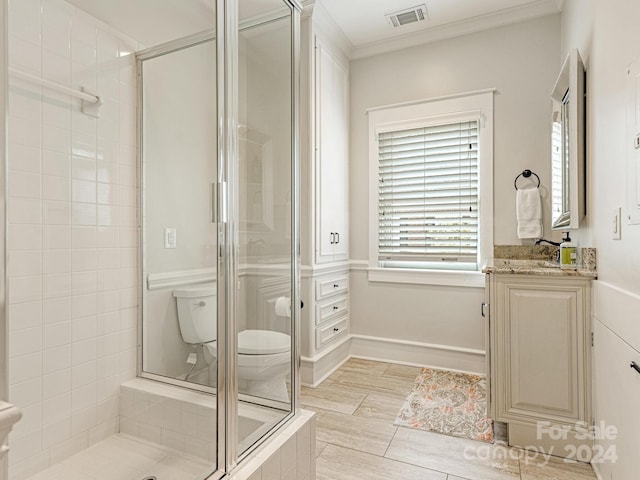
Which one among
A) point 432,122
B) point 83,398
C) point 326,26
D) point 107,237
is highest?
point 326,26

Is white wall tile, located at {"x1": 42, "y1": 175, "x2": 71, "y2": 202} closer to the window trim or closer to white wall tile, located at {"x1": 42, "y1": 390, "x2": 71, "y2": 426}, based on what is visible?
white wall tile, located at {"x1": 42, "y1": 390, "x2": 71, "y2": 426}

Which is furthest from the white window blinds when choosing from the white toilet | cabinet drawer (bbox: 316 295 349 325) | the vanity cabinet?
the white toilet

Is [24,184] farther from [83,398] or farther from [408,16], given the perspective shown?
[408,16]

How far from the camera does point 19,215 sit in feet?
4.59

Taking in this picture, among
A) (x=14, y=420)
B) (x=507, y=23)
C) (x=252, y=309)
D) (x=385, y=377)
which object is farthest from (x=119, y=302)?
(x=507, y=23)

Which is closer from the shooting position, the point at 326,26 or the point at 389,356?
the point at 326,26

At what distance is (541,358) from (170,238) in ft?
6.20

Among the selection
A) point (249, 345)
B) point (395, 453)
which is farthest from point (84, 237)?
point (395, 453)

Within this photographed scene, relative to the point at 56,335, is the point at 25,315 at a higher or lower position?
higher

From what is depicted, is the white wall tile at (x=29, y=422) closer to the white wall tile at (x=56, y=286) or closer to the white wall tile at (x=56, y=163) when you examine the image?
the white wall tile at (x=56, y=286)

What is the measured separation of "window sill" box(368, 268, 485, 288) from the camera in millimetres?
2961

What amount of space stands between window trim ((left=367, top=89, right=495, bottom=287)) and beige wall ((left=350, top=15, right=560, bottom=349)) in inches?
2.3

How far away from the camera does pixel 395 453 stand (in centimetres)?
185

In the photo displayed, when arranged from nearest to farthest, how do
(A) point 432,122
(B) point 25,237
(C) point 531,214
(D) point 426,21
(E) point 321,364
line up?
1. (B) point 25,237
2. (C) point 531,214
3. (E) point 321,364
4. (D) point 426,21
5. (A) point 432,122
